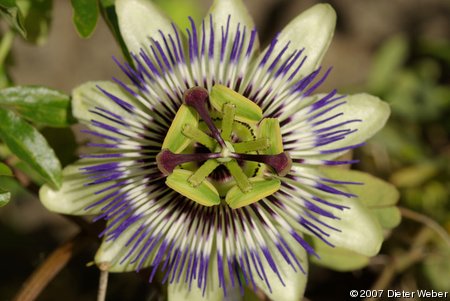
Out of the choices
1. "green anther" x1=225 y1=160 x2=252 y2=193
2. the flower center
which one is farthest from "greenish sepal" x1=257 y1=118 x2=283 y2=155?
"green anther" x1=225 y1=160 x2=252 y2=193

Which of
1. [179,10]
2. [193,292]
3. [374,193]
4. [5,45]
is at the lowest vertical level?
[374,193]

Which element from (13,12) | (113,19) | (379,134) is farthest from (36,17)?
(379,134)

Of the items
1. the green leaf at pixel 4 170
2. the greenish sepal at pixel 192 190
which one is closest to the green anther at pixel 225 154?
the greenish sepal at pixel 192 190

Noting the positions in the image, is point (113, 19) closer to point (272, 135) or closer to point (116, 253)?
point (272, 135)

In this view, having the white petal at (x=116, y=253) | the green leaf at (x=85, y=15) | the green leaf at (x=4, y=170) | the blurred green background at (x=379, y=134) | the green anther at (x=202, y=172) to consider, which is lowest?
the blurred green background at (x=379, y=134)

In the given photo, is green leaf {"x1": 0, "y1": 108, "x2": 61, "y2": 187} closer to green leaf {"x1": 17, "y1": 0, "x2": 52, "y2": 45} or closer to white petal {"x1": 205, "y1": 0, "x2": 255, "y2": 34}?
green leaf {"x1": 17, "y1": 0, "x2": 52, "y2": 45}

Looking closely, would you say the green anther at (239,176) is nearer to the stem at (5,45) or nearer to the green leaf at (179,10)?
the stem at (5,45)

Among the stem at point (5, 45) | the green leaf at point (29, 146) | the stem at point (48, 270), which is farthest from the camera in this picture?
the stem at point (5, 45)
